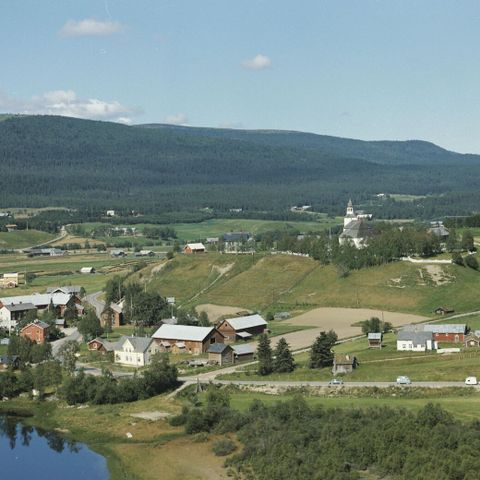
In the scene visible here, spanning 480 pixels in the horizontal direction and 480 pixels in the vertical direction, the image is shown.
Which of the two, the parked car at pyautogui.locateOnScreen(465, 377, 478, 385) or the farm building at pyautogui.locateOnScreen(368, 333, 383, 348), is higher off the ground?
the farm building at pyautogui.locateOnScreen(368, 333, 383, 348)

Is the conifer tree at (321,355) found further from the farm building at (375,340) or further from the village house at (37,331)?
the village house at (37,331)

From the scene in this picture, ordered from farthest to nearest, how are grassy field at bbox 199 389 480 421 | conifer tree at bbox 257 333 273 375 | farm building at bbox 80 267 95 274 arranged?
1. farm building at bbox 80 267 95 274
2. conifer tree at bbox 257 333 273 375
3. grassy field at bbox 199 389 480 421

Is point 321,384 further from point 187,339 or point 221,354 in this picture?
point 187,339

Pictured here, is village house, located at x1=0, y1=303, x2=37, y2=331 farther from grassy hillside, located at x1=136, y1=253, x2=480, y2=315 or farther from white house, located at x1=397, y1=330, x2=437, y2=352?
white house, located at x1=397, y1=330, x2=437, y2=352

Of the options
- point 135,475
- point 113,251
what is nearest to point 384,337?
point 135,475

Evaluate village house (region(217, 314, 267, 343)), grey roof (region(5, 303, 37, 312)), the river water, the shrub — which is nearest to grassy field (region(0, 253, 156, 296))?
grey roof (region(5, 303, 37, 312))

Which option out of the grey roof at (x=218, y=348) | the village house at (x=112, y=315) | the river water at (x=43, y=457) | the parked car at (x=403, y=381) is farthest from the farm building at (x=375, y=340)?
the village house at (x=112, y=315)
